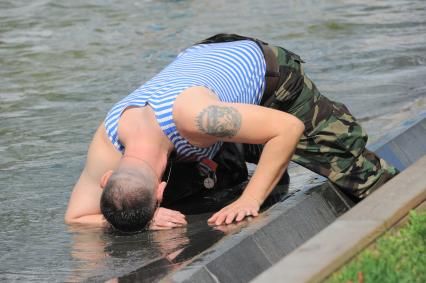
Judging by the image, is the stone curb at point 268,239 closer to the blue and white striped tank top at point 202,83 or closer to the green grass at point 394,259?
the blue and white striped tank top at point 202,83

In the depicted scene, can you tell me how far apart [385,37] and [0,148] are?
620cm

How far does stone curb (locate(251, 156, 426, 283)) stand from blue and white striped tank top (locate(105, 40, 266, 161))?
1.26m

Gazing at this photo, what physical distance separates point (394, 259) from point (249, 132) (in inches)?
59.6

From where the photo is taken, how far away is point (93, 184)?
19.0 feet

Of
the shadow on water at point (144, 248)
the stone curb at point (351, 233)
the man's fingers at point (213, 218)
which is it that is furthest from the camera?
the man's fingers at point (213, 218)

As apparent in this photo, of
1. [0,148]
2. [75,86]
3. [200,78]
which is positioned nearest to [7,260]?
[200,78]

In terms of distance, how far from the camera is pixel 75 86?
11258 millimetres

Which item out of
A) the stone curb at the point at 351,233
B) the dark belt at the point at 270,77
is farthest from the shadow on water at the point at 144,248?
the stone curb at the point at 351,233

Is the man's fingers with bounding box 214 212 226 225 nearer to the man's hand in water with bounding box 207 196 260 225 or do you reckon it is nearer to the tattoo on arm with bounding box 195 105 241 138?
the man's hand in water with bounding box 207 196 260 225

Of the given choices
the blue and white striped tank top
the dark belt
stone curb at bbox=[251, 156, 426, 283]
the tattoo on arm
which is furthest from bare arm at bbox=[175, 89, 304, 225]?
stone curb at bbox=[251, 156, 426, 283]

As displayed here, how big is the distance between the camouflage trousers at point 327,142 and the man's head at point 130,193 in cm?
111

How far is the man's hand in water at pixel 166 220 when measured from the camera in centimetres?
568

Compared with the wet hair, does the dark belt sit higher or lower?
higher

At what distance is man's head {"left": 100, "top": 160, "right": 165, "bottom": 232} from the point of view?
512 centimetres
